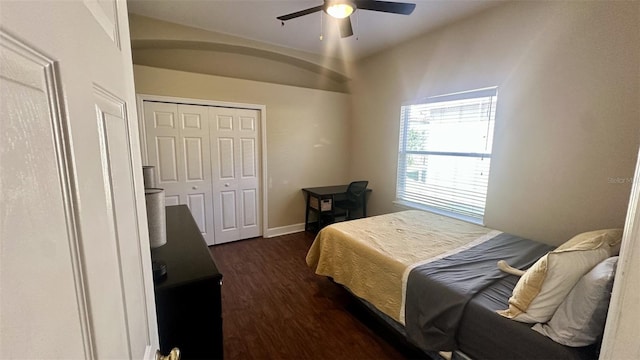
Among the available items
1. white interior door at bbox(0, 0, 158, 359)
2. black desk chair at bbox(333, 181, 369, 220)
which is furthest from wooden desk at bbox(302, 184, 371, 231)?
white interior door at bbox(0, 0, 158, 359)

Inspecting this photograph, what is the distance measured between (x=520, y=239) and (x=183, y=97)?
3953 mm

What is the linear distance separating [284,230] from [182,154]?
6.10 ft

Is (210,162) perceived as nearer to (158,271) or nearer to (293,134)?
(293,134)

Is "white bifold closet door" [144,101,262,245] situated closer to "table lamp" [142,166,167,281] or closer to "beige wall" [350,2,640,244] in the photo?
"table lamp" [142,166,167,281]

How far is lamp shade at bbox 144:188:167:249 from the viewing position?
1306 mm

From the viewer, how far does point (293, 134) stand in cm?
408

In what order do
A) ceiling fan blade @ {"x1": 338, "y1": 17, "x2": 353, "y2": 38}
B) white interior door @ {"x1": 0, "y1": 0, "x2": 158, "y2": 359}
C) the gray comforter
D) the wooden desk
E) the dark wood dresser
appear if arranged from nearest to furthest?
1. white interior door @ {"x1": 0, "y1": 0, "x2": 158, "y2": 359}
2. the dark wood dresser
3. the gray comforter
4. ceiling fan blade @ {"x1": 338, "y1": 17, "x2": 353, "y2": 38}
5. the wooden desk

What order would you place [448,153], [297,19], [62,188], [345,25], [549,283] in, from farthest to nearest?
1. [448,153]
2. [297,19]
3. [345,25]
4. [549,283]
5. [62,188]

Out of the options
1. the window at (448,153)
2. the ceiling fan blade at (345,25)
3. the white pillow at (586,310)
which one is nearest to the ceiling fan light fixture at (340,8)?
the ceiling fan blade at (345,25)

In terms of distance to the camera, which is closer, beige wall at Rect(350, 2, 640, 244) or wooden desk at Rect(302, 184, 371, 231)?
beige wall at Rect(350, 2, 640, 244)

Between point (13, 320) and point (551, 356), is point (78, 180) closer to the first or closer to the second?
point (13, 320)

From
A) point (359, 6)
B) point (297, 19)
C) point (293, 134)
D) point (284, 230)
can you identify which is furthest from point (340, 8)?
point (284, 230)

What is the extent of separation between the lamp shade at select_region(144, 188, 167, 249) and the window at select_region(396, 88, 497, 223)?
9.68 ft

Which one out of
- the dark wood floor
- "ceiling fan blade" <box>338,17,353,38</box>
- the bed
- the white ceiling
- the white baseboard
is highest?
the white ceiling
